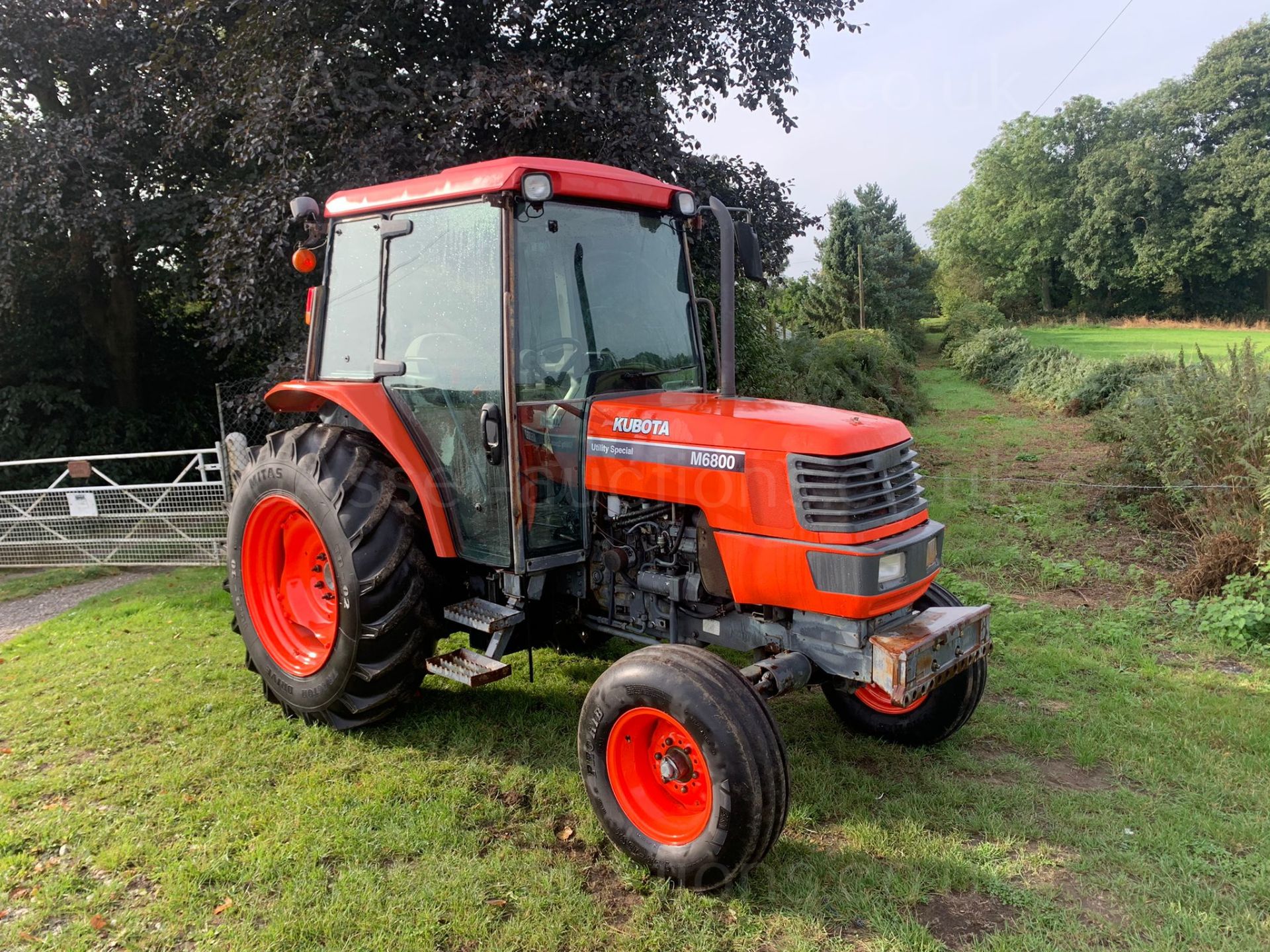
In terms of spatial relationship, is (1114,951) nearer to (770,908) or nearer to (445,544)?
(770,908)

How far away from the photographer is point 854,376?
1386 centimetres

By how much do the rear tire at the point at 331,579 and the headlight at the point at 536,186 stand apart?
134 cm

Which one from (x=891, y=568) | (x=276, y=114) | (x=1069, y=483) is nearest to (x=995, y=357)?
(x=1069, y=483)

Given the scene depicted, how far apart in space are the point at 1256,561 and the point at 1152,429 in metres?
2.36

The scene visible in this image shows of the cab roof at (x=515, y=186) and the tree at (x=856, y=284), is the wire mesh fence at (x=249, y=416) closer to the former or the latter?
the cab roof at (x=515, y=186)

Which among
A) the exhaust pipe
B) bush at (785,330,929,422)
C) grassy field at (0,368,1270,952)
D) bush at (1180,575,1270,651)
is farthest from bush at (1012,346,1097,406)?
the exhaust pipe

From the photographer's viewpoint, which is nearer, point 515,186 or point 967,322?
point 515,186

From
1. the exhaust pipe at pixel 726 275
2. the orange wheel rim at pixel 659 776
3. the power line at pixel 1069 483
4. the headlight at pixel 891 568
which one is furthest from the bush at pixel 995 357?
the orange wheel rim at pixel 659 776

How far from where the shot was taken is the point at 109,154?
304 inches

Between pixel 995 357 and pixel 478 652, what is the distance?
19.2 metres

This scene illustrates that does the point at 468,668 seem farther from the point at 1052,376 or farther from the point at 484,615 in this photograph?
the point at 1052,376

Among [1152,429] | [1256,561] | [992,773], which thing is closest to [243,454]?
[992,773]

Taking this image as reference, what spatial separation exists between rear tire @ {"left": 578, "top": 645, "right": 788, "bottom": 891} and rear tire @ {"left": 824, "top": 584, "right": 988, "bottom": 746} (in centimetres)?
88

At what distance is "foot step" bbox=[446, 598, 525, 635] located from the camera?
3363 millimetres
